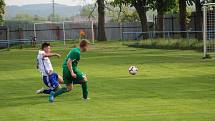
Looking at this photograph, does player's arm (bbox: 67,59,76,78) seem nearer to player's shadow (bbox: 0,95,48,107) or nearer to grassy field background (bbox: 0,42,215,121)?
grassy field background (bbox: 0,42,215,121)

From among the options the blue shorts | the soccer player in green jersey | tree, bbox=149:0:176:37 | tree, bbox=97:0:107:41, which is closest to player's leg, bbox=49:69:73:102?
the soccer player in green jersey

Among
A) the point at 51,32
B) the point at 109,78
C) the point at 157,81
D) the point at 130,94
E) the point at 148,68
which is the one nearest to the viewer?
the point at 130,94

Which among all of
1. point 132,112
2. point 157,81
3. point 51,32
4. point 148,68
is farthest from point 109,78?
point 51,32

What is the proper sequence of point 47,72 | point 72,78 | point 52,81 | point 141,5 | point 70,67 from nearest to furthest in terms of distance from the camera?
point 70,67 → point 72,78 → point 52,81 → point 47,72 → point 141,5

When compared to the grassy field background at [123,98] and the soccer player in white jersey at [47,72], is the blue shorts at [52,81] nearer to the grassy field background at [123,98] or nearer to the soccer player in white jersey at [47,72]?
the soccer player in white jersey at [47,72]

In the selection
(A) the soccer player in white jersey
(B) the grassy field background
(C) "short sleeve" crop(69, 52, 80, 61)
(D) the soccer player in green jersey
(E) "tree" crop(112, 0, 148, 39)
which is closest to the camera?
(B) the grassy field background

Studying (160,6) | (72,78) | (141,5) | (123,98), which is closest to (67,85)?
(72,78)

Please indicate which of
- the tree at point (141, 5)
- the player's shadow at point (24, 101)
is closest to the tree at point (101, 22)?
the tree at point (141, 5)

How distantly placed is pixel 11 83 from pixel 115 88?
14.3 ft

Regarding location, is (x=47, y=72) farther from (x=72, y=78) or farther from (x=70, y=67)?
(x=70, y=67)

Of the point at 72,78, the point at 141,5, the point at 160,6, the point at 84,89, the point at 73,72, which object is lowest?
the point at 84,89

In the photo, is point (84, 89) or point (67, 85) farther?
point (67, 85)

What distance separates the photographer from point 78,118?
1360 cm

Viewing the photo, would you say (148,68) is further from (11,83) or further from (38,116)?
(38,116)
